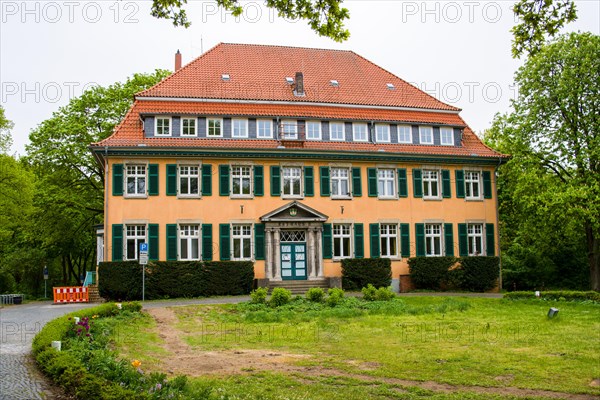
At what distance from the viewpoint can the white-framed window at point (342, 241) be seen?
28062 millimetres

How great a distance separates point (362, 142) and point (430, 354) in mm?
18341

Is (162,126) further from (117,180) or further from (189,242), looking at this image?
(189,242)

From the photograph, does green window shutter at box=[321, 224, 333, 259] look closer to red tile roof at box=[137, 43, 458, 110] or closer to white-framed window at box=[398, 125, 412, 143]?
white-framed window at box=[398, 125, 412, 143]

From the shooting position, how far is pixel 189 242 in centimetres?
2652

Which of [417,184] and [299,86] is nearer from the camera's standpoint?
[417,184]

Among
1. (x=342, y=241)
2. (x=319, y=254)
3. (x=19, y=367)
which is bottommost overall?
(x=19, y=367)

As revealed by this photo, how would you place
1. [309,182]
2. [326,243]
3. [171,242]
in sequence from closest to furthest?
[171,242] < [326,243] < [309,182]

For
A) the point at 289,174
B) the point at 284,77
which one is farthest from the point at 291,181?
the point at 284,77

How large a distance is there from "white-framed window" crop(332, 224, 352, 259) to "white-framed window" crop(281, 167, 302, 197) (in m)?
2.34

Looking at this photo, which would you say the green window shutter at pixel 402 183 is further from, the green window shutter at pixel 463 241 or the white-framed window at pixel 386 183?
the green window shutter at pixel 463 241

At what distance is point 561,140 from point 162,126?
18.0 metres

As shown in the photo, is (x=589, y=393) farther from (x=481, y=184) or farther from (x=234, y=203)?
(x=481, y=184)

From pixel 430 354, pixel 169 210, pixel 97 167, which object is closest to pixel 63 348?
pixel 430 354

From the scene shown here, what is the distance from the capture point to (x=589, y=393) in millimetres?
8711
